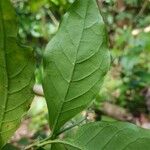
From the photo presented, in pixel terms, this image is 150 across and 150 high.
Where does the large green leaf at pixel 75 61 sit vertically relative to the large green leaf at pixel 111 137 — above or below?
above

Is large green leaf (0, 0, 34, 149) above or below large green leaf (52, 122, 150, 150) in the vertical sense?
above

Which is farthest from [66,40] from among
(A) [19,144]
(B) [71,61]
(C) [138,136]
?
(A) [19,144]

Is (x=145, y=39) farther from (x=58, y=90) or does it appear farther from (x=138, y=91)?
(x=58, y=90)
